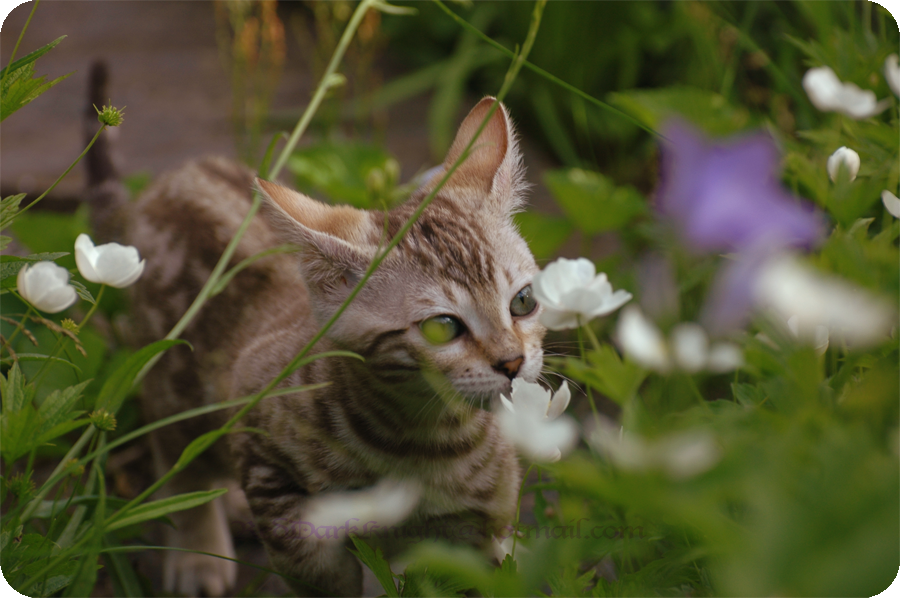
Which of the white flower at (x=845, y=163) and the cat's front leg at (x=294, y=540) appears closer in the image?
the white flower at (x=845, y=163)

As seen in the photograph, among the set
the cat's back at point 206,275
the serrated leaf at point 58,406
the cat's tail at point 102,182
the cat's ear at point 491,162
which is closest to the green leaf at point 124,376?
the serrated leaf at point 58,406

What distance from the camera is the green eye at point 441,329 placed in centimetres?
95

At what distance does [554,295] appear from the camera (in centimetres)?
74

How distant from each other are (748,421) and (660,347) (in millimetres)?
227

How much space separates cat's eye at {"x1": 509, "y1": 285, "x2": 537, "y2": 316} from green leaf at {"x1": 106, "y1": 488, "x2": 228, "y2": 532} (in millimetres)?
495

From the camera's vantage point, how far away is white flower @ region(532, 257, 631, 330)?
72 centimetres

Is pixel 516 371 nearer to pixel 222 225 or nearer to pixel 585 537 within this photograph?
pixel 585 537

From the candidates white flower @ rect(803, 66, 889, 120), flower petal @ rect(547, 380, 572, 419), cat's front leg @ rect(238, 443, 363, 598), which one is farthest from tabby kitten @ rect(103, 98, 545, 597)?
white flower @ rect(803, 66, 889, 120)

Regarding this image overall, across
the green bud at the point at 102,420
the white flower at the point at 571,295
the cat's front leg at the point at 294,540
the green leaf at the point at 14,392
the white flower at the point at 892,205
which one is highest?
the white flower at the point at 892,205

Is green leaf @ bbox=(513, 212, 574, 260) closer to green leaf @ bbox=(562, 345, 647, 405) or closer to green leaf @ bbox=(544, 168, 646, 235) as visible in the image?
green leaf @ bbox=(544, 168, 646, 235)

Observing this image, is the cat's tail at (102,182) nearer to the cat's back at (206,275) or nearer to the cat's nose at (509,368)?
the cat's back at (206,275)

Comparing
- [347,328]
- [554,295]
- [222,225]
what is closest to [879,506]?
[554,295]

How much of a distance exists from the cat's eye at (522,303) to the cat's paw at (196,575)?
94 centimetres

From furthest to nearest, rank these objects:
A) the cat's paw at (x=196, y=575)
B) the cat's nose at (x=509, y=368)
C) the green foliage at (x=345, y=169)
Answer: the green foliage at (x=345, y=169) → the cat's paw at (x=196, y=575) → the cat's nose at (x=509, y=368)
